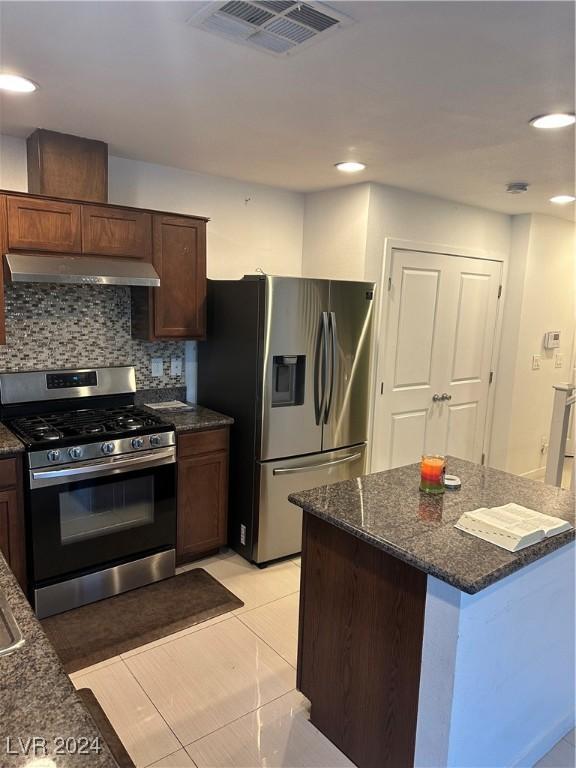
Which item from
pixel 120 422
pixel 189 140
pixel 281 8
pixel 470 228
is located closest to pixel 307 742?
pixel 120 422

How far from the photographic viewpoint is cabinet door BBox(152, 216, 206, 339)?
122 inches

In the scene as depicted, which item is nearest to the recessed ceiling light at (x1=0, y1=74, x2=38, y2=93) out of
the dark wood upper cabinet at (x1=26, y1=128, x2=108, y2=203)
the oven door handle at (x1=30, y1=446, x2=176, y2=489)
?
the dark wood upper cabinet at (x1=26, y1=128, x2=108, y2=203)

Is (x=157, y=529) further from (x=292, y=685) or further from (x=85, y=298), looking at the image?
(x=85, y=298)

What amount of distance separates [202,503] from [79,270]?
148 centimetres

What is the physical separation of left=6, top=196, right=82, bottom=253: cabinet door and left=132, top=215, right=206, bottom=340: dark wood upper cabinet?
456mm

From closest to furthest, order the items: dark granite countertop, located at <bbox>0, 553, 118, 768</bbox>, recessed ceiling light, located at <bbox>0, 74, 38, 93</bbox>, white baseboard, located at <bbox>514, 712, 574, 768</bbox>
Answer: dark granite countertop, located at <bbox>0, 553, 118, 768</bbox>
white baseboard, located at <bbox>514, 712, 574, 768</bbox>
recessed ceiling light, located at <bbox>0, 74, 38, 93</bbox>

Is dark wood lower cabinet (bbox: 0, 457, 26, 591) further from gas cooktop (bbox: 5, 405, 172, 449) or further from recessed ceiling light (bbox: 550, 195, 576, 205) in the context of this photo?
recessed ceiling light (bbox: 550, 195, 576, 205)

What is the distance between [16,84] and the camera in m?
2.04

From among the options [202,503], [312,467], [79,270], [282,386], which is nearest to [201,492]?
[202,503]

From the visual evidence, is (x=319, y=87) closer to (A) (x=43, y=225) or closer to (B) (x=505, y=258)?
(A) (x=43, y=225)

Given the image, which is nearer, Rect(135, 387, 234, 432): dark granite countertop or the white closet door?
Rect(135, 387, 234, 432): dark granite countertop

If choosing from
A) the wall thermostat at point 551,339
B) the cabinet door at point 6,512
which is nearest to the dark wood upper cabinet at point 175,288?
the cabinet door at point 6,512

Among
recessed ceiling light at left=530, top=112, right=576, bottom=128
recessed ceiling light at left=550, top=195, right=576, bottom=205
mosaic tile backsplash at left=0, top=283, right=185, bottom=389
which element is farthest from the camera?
recessed ceiling light at left=550, top=195, right=576, bottom=205

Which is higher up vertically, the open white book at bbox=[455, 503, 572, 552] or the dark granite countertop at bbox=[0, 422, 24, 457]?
the open white book at bbox=[455, 503, 572, 552]
